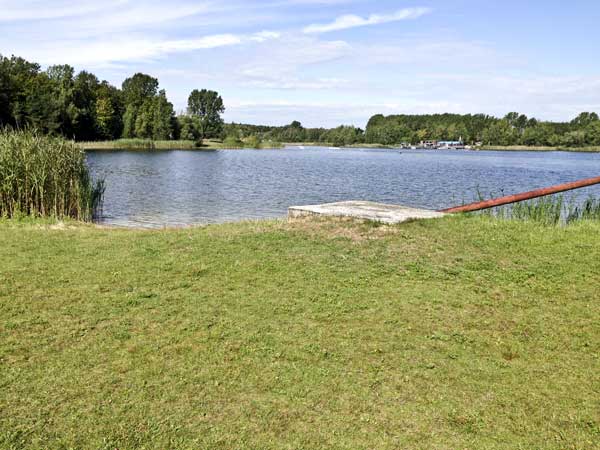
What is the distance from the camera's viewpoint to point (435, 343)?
16.5 ft

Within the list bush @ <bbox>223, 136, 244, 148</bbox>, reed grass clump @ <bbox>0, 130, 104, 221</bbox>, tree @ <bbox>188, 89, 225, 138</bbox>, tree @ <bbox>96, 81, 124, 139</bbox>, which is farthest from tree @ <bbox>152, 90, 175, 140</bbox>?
reed grass clump @ <bbox>0, 130, 104, 221</bbox>

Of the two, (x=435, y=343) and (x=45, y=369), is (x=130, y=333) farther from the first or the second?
(x=435, y=343)

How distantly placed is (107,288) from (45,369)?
205cm

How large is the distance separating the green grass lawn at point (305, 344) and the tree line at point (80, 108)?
6556cm

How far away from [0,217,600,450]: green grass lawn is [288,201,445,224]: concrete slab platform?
97 cm

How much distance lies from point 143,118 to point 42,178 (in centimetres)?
8713

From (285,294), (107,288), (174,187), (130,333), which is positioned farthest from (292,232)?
(174,187)

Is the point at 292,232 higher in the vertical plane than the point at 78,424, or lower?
higher

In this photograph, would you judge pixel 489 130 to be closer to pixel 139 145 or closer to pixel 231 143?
pixel 231 143

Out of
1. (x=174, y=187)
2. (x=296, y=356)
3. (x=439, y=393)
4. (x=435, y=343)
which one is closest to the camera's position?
(x=439, y=393)

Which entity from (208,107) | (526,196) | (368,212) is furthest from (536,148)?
(368,212)

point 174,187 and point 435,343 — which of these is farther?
point 174,187

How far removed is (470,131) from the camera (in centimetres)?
16288

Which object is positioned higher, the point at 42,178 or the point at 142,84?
the point at 142,84
